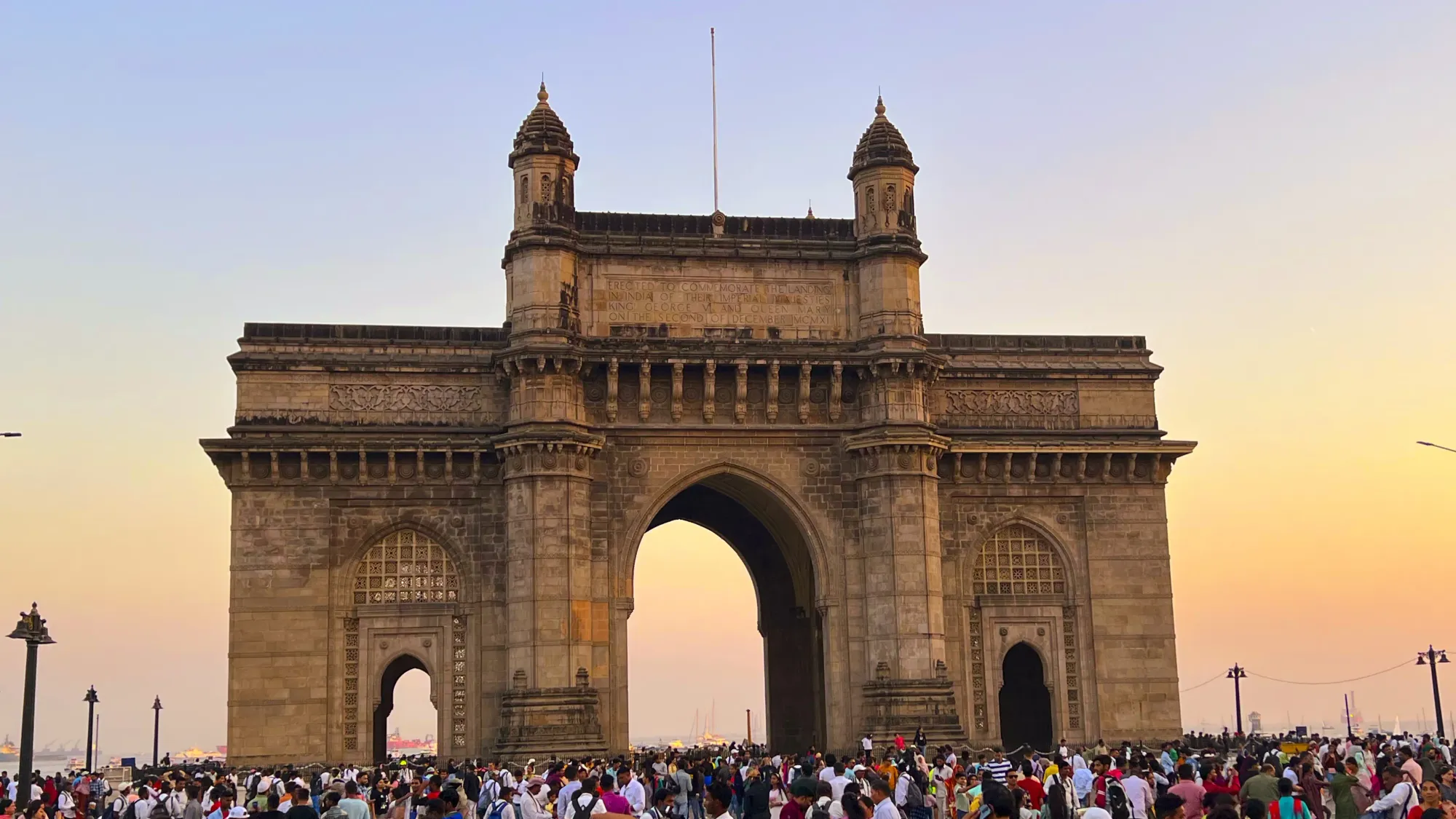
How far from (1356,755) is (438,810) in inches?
664

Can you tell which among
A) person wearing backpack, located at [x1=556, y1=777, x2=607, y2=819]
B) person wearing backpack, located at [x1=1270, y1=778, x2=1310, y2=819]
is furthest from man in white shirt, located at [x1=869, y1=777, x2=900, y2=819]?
person wearing backpack, located at [x1=1270, y1=778, x2=1310, y2=819]

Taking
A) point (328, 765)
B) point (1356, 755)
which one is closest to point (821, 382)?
point (328, 765)

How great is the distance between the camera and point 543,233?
3922 cm

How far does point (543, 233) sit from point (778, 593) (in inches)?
552

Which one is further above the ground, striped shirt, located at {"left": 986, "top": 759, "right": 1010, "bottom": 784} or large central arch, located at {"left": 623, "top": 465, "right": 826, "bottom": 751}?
large central arch, located at {"left": 623, "top": 465, "right": 826, "bottom": 751}

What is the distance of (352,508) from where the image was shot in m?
39.0

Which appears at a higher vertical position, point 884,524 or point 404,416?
point 404,416

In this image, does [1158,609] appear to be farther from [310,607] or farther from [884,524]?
[310,607]

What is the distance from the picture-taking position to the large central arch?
4394 cm

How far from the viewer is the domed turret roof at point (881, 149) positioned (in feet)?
135

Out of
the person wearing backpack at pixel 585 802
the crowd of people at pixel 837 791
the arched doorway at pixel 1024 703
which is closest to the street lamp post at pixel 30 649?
the crowd of people at pixel 837 791

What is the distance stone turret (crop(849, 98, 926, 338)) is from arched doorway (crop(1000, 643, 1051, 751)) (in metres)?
9.86

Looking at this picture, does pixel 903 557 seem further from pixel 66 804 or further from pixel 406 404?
pixel 66 804

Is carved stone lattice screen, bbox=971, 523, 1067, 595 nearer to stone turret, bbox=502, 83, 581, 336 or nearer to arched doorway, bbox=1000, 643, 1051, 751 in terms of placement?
arched doorway, bbox=1000, 643, 1051, 751
